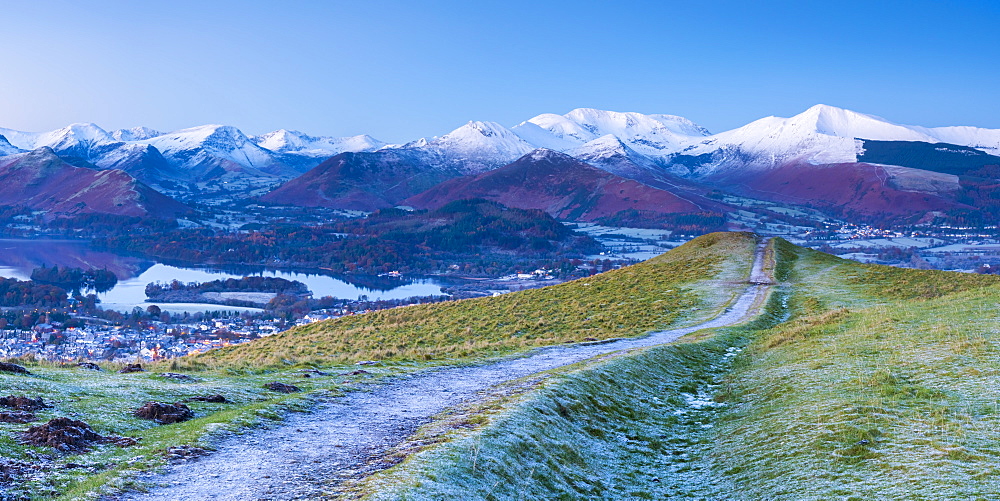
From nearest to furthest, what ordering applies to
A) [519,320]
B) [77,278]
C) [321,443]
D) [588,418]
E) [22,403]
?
[321,443] → [22,403] → [588,418] → [519,320] → [77,278]

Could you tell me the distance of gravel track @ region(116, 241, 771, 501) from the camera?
34.1 ft

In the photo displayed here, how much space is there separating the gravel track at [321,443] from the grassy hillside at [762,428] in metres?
1.30

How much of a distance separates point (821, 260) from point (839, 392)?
49.9m

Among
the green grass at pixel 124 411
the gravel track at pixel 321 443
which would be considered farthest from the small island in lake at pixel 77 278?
the gravel track at pixel 321 443

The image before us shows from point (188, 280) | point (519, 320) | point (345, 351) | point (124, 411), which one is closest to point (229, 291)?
point (188, 280)

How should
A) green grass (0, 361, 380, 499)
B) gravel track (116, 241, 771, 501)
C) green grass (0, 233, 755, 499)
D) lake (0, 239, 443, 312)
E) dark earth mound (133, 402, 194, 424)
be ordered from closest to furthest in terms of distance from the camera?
green grass (0, 361, 380, 499) → gravel track (116, 241, 771, 501) → green grass (0, 233, 755, 499) → dark earth mound (133, 402, 194, 424) → lake (0, 239, 443, 312)

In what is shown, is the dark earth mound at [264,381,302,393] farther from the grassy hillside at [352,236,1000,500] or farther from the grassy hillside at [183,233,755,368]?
the grassy hillside at [352,236,1000,500]

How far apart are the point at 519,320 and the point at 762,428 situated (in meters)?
27.6

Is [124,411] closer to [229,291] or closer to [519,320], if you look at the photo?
[519,320]

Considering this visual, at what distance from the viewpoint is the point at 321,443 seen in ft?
43.6

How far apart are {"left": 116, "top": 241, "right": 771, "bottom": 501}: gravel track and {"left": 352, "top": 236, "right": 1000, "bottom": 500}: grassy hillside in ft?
4.27

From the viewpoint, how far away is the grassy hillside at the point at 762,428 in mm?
11211

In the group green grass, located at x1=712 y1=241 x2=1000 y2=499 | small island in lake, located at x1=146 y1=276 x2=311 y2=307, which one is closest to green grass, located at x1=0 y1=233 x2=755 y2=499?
green grass, located at x1=712 y1=241 x2=1000 y2=499

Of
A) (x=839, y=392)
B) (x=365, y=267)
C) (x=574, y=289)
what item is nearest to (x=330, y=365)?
(x=839, y=392)
